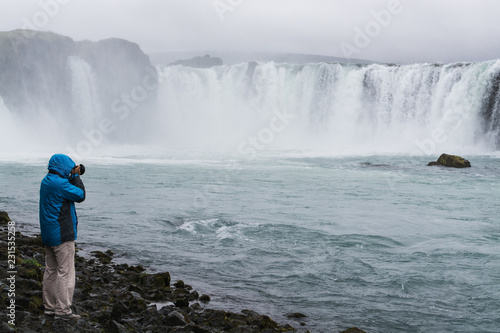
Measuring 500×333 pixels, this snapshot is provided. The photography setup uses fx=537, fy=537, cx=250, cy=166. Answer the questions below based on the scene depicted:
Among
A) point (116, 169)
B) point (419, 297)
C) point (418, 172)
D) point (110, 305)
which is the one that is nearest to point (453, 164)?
point (418, 172)

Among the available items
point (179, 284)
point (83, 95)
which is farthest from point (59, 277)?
point (83, 95)

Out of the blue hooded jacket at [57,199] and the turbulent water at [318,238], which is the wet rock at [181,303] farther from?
the blue hooded jacket at [57,199]

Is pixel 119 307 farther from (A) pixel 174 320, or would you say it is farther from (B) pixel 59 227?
(B) pixel 59 227

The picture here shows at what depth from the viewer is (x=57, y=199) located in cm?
582

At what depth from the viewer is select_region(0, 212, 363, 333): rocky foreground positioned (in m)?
6.12

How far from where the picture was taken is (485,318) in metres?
7.90

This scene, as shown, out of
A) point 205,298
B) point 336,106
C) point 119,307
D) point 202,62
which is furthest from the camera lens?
point 202,62

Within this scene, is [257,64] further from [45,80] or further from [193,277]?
[193,277]

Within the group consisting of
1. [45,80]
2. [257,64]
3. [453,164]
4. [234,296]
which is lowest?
[234,296]

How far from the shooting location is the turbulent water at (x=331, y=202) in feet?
29.4

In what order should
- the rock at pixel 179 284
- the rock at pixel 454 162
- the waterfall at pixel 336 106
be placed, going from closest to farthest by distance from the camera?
the rock at pixel 179 284
the rock at pixel 454 162
the waterfall at pixel 336 106

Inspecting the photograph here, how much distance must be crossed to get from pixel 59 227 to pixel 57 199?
0.31 m

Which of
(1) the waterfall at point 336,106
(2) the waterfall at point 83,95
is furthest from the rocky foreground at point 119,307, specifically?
(2) the waterfall at point 83,95

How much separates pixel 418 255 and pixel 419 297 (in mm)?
2903
